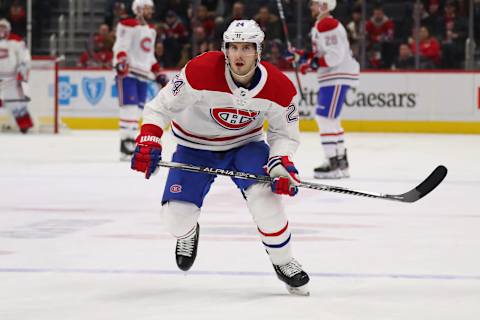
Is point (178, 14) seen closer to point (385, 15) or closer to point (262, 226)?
point (385, 15)

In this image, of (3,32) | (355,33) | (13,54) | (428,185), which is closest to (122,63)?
(13,54)

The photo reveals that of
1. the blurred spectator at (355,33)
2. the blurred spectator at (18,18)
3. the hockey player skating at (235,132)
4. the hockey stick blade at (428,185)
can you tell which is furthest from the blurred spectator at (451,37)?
the hockey player skating at (235,132)

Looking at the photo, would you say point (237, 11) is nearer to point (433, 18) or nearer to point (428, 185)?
point (433, 18)

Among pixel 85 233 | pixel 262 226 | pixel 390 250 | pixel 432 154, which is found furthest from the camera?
pixel 432 154

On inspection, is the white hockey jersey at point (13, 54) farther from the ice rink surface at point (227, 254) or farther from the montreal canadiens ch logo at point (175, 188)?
the montreal canadiens ch logo at point (175, 188)

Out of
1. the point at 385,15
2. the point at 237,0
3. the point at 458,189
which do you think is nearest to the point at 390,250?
the point at 458,189

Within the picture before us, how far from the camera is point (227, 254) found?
15.7 feet

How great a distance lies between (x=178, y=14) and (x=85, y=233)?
9943 mm

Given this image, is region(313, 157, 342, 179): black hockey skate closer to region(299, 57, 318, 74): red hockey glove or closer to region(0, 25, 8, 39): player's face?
region(299, 57, 318, 74): red hockey glove

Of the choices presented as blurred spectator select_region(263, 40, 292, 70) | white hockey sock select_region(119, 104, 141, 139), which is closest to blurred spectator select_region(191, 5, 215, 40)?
blurred spectator select_region(263, 40, 292, 70)

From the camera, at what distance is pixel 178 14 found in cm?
1512

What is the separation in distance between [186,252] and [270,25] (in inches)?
413

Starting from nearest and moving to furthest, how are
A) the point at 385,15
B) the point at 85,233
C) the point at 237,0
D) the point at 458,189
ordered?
the point at 85,233 → the point at 458,189 → the point at 385,15 → the point at 237,0

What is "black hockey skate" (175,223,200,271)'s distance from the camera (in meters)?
4.25
